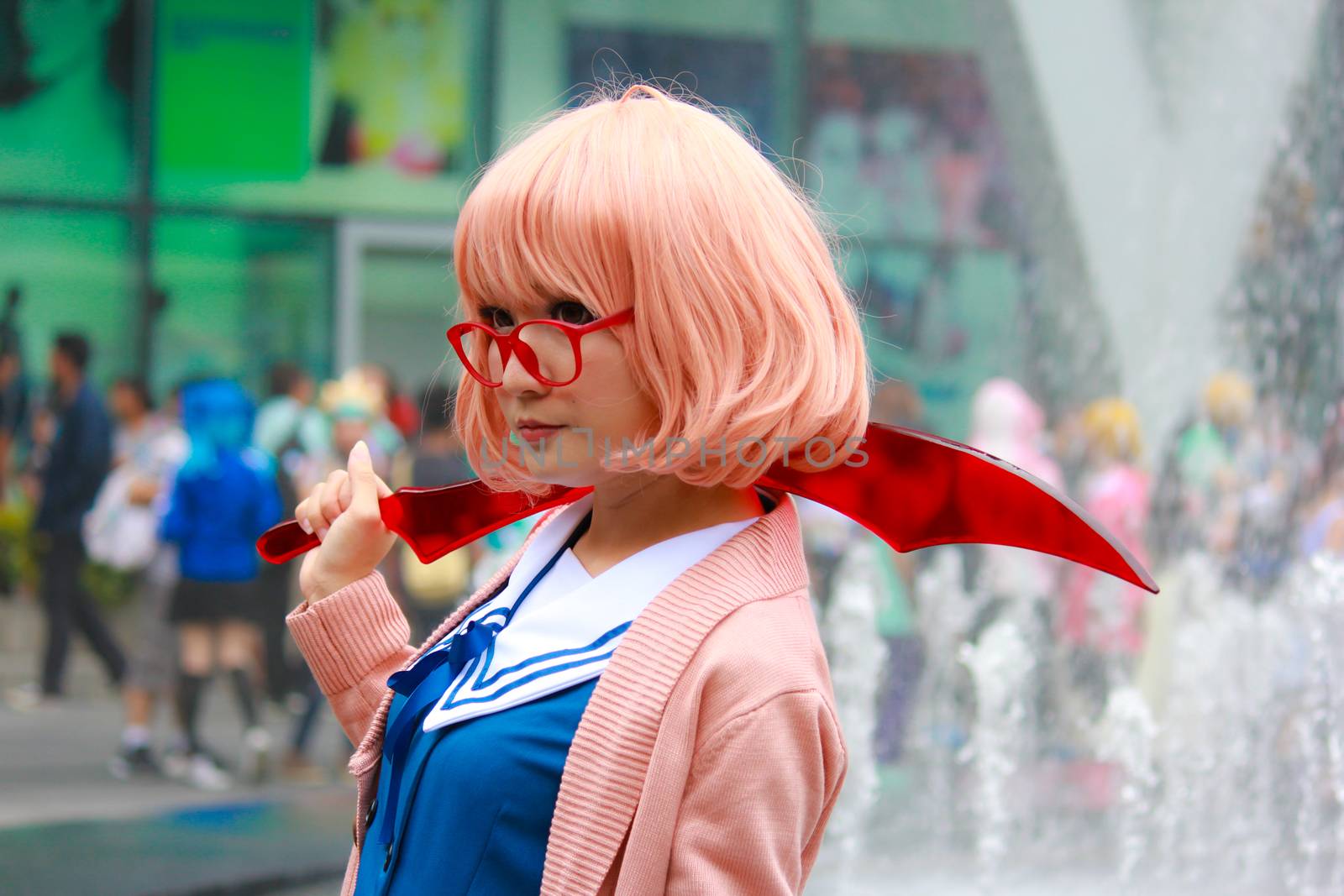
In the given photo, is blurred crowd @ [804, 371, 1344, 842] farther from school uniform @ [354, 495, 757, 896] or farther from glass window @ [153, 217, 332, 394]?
glass window @ [153, 217, 332, 394]

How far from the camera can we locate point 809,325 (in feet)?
4.00

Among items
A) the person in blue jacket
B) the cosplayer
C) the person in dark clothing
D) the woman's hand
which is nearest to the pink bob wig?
the cosplayer

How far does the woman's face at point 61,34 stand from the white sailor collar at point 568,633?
31.5 ft

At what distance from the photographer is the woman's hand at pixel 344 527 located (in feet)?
4.91

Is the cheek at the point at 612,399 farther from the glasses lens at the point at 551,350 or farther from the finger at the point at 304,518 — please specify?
the finger at the point at 304,518

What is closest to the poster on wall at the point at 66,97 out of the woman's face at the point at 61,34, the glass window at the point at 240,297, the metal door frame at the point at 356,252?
the woman's face at the point at 61,34

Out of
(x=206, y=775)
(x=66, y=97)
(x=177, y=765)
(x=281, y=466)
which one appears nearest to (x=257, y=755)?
(x=206, y=775)

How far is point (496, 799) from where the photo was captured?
3.90 ft

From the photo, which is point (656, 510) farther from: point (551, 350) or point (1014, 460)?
point (1014, 460)

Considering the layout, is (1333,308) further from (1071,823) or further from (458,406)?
(458,406)

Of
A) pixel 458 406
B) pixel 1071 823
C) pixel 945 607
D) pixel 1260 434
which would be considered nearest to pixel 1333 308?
pixel 1260 434

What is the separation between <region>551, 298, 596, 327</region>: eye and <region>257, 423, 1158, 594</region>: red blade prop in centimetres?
23

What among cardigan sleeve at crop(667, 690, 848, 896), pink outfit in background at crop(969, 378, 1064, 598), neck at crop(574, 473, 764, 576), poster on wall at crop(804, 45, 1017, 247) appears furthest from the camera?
poster on wall at crop(804, 45, 1017, 247)

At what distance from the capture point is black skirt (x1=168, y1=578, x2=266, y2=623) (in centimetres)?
575
